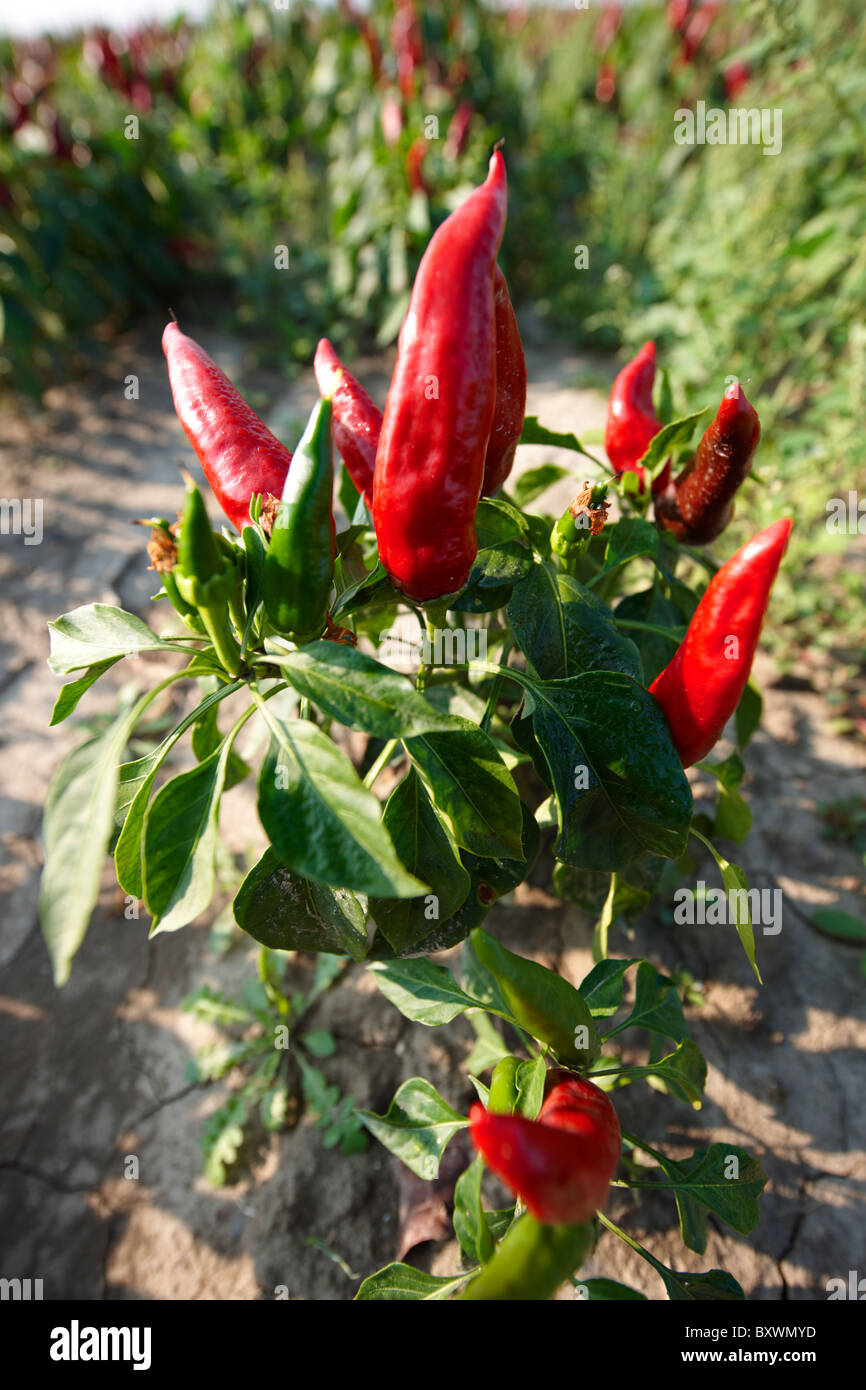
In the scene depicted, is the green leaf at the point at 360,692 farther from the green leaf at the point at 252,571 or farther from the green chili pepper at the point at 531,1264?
the green chili pepper at the point at 531,1264

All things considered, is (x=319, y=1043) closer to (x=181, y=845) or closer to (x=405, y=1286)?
(x=405, y=1286)

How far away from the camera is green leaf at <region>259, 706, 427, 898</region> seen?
2.29ft

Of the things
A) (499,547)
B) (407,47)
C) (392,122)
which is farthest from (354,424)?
(407,47)

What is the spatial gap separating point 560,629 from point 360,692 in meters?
0.40

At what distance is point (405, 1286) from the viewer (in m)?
1.10

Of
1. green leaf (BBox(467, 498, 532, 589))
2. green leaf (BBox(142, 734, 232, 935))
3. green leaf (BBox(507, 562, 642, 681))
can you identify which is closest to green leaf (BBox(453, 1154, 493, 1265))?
green leaf (BBox(142, 734, 232, 935))

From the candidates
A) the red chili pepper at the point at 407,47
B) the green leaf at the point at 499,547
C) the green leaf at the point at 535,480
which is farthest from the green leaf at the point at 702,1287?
the red chili pepper at the point at 407,47

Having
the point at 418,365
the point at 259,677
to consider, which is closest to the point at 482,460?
the point at 418,365

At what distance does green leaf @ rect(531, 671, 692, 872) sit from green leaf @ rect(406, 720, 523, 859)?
78 millimetres

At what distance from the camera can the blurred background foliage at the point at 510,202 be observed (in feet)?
9.44

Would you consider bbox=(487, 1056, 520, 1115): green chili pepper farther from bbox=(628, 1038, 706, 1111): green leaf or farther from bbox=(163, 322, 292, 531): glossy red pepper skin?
bbox=(163, 322, 292, 531): glossy red pepper skin

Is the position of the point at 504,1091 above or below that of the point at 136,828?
below

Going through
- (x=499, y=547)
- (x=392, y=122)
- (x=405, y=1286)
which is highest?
(x=392, y=122)
